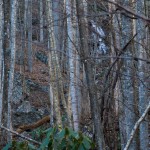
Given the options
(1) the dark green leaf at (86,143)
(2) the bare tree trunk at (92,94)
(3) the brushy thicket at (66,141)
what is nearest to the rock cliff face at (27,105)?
(3) the brushy thicket at (66,141)

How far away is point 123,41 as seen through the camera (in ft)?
19.7

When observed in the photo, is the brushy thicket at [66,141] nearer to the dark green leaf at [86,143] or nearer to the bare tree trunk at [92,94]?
the dark green leaf at [86,143]

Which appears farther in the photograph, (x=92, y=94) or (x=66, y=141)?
(x=66, y=141)

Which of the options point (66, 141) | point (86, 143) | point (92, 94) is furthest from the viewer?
point (66, 141)

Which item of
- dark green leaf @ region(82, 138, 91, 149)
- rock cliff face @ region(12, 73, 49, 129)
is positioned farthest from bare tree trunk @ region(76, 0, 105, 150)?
rock cliff face @ region(12, 73, 49, 129)

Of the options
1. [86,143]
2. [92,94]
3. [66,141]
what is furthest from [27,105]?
[92,94]

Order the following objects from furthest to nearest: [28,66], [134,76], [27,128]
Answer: [28,66] < [27,128] < [134,76]

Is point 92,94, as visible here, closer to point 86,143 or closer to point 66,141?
point 86,143

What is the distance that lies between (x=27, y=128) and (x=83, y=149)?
9484mm

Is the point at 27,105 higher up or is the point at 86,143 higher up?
the point at 27,105

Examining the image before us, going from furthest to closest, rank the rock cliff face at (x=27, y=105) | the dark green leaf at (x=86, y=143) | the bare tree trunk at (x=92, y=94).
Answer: the rock cliff face at (x=27, y=105) → the dark green leaf at (x=86, y=143) → the bare tree trunk at (x=92, y=94)

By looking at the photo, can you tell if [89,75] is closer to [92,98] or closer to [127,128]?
[92,98]

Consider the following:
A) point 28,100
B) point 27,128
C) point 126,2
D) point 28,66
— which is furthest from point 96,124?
point 28,66

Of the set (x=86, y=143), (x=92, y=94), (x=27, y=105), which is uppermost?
(x=92, y=94)
